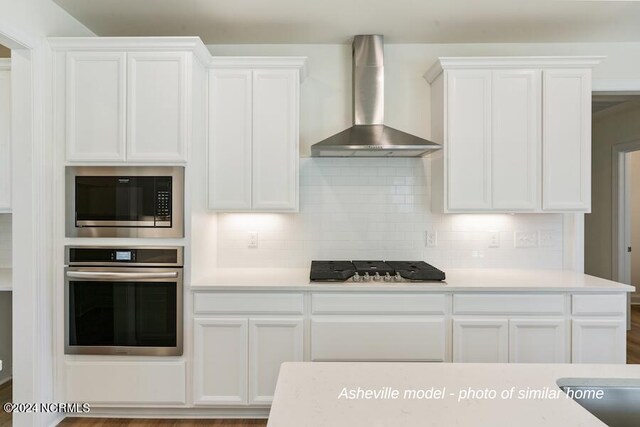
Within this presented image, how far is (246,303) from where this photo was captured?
2.48 meters

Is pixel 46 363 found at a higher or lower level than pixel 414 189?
lower

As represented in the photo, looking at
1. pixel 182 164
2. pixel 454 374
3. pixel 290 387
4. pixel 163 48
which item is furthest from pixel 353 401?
pixel 163 48

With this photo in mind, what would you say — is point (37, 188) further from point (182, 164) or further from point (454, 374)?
point (454, 374)

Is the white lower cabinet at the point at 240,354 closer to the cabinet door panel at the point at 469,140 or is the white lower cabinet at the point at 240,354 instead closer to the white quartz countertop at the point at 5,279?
the white quartz countertop at the point at 5,279

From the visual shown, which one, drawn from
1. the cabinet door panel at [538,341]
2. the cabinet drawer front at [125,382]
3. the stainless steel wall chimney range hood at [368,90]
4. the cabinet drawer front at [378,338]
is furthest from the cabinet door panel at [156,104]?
the cabinet door panel at [538,341]

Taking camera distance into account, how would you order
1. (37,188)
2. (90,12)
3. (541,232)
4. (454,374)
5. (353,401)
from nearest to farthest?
(353,401), (454,374), (37,188), (90,12), (541,232)

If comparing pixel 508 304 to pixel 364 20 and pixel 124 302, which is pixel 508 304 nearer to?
pixel 364 20

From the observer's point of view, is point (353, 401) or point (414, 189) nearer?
point (353, 401)

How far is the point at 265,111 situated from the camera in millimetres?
2752

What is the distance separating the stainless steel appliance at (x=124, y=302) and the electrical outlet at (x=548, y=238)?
2781mm

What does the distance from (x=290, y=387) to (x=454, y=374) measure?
500mm

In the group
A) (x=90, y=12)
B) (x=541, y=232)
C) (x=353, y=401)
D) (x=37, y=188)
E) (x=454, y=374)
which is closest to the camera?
(x=353, y=401)

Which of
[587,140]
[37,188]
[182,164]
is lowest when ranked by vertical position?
[37,188]

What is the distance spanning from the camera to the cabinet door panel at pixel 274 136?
2.75 metres
